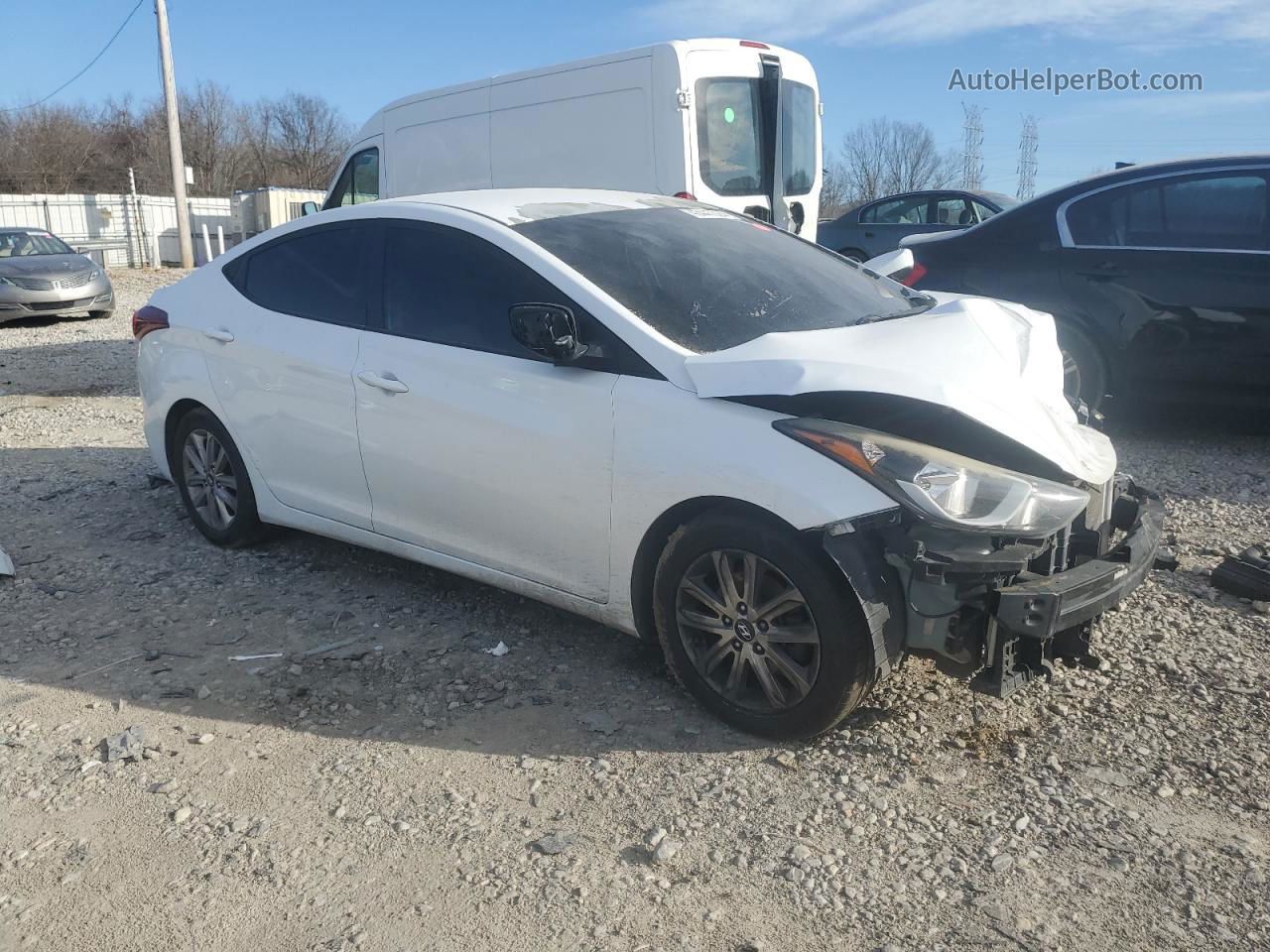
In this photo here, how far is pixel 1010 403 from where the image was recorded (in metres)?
3.20

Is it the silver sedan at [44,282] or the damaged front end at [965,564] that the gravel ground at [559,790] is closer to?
the damaged front end at [965,564]

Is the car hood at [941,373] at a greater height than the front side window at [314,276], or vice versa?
the front side window at [314,276]

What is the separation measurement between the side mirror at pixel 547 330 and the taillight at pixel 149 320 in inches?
99.2

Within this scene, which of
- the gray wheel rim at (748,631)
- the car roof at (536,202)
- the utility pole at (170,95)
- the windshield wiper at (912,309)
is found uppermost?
the utility pole at (170,95)

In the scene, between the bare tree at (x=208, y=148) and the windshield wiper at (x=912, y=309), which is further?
the bare tree at (x=208, y=148)

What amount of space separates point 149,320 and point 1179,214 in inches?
224

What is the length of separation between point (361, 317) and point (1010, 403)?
248 centimetres

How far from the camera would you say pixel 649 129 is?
8.21m

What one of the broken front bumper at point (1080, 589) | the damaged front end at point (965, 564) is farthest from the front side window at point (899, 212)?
the damaged front end at point (965, 564)

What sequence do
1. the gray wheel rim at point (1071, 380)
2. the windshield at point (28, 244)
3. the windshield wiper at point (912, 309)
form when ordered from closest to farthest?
1. the windshield wiper at point (912, 309)
2. the gray wheel rim at point (1071, 380)
3. the windshield at point (28, 244)

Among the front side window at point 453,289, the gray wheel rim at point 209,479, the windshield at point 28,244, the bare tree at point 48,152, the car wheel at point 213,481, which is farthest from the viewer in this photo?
the bare tree at point 48,152

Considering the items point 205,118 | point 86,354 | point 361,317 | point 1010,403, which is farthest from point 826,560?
point 205,118

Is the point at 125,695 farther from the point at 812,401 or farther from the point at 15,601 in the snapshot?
the point at 812,401

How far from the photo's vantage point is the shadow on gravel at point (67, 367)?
9.86 meters
